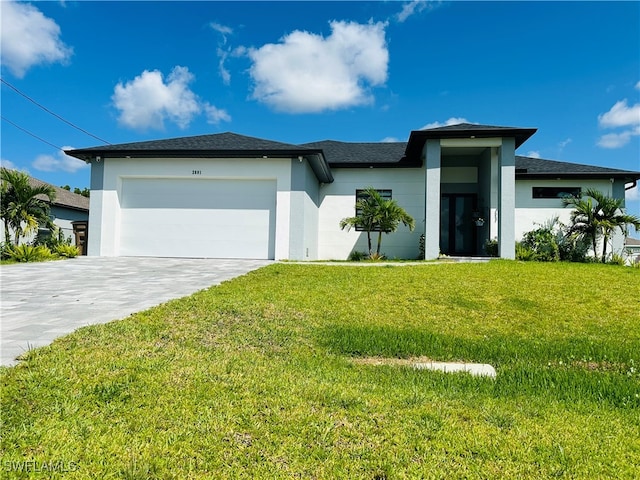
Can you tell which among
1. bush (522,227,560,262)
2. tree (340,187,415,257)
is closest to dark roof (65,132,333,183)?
tree (340,187,415,257)

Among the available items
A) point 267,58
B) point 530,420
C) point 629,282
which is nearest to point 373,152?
point 267,58

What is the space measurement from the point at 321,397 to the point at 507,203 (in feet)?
35.7

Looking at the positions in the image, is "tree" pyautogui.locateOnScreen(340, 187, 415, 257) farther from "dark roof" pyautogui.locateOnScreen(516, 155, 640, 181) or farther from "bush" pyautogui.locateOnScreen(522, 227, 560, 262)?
"dark roof" pyautogui.locateOnScreen(516, 155, 640, 181)

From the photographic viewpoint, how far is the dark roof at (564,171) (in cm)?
1403

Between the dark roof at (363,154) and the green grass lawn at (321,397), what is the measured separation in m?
9.88

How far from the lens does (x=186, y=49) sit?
15734 mm

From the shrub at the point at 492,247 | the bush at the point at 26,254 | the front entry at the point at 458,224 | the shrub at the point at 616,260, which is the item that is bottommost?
the bush at the point at 26,254

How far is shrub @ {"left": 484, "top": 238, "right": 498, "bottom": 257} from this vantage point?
12.2 meters

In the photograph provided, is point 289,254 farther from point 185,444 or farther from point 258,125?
point 258,125

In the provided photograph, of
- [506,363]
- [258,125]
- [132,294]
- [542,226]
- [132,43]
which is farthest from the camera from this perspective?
[258,125]

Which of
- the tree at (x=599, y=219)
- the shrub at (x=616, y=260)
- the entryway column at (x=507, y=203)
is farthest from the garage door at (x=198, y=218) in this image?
the shrub at (x=616, y=260)

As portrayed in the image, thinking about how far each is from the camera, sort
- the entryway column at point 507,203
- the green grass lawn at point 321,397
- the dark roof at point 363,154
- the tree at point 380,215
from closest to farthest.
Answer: the green grass lawn at point 321,397
the entryway column at point 507,203
the tree at point 380,215
the dark roof at point 363,154

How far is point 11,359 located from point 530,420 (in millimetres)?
3890

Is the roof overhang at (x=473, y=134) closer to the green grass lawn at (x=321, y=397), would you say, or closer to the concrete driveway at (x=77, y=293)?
the concrete driveway at (x=77, y=293)
